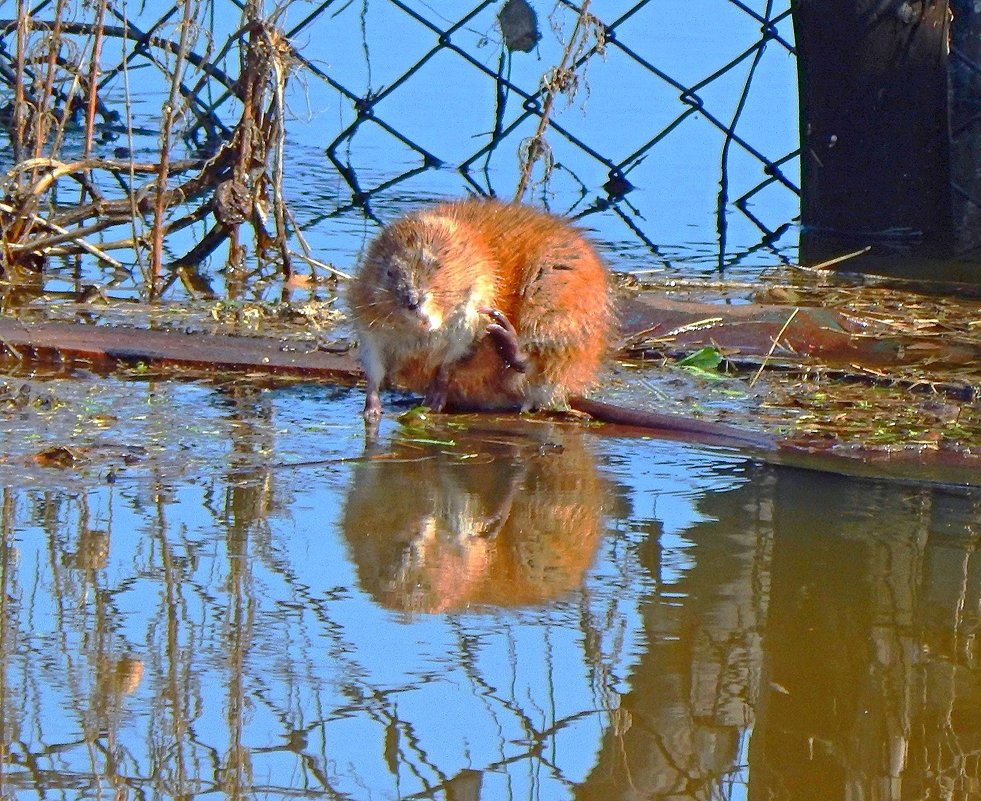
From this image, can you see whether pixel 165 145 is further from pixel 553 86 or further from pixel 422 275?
pixel 422 275

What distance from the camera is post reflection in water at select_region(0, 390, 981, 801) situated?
2398mm

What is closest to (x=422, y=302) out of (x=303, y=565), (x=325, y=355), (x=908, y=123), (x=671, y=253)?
(x=325, y=355)

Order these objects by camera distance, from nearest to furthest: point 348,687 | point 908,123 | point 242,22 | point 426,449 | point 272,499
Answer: point 348,687 → point 272,499 → point 426,449 → point 242,22 → point 908,123

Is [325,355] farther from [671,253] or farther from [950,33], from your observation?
[950,33]

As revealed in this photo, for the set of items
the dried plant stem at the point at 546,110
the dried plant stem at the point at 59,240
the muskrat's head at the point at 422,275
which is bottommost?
the muskrat's head at the point at 422,275

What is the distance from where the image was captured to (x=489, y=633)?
9.37 feet

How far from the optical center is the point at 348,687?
261cm

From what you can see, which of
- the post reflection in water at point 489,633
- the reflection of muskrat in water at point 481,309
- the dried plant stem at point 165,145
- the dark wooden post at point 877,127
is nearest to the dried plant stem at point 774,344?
the reflection of muskrat in water at point 481,309

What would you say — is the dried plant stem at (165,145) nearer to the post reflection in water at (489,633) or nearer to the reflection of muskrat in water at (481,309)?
the reflection of muskrat in water at (481,309)

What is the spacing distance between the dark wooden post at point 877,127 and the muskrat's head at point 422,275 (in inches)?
121

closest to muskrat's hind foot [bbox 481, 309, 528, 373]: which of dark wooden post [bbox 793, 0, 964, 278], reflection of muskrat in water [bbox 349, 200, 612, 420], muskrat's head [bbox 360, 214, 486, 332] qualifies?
reflection of muskrat in water [bbox 349, 200, 612, 420]

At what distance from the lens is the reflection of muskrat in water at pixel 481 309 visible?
4.34 meters

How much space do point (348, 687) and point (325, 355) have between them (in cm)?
247

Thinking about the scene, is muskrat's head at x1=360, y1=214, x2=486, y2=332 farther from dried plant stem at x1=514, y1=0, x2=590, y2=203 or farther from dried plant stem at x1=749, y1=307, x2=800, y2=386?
dried plant stem at x1=514, y1=0, x2=590, y2=203
